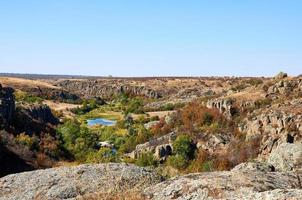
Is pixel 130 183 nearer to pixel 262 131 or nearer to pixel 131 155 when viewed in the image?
pixel 262 131

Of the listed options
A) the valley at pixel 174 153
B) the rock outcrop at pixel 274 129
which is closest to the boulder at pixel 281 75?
the valley at pixel 174 153

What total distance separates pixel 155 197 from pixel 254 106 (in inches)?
2076

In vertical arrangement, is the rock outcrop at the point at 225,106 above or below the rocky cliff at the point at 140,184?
below

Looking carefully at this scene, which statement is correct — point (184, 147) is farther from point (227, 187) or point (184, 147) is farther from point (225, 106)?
point (227, 187)

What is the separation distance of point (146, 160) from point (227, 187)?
134 ft

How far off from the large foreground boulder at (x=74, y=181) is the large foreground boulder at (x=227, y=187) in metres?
0.86

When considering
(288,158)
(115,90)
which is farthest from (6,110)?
(115,90)

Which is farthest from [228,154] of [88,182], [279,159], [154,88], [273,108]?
[154,88]

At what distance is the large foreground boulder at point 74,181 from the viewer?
1166cm

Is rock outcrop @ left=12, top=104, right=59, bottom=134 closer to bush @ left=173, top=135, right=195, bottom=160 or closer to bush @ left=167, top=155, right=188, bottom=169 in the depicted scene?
bush @ left=167, top=155, right=188, bottom=169

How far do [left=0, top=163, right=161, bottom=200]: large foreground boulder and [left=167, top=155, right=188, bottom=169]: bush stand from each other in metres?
36.0

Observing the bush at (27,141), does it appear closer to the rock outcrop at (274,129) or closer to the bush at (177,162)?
the bush at (177,162)

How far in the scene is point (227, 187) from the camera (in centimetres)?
1002

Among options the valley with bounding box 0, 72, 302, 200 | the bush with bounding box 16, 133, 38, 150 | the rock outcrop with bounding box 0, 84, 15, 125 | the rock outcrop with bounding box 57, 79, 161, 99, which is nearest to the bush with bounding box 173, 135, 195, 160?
the valley with bounding box 0, 72, 302, 200
